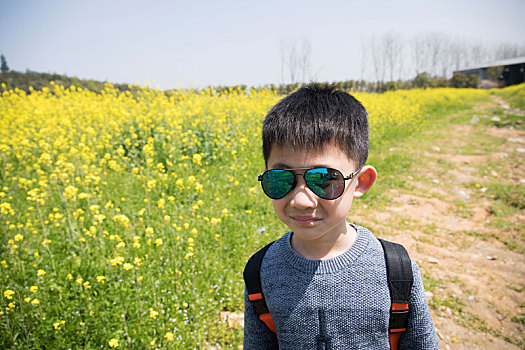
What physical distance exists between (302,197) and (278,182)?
0.32 feet

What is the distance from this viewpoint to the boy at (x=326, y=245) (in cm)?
93

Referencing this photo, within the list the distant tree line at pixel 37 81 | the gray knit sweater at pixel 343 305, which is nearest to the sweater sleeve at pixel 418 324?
the gray knit sweater at pixel 343 305

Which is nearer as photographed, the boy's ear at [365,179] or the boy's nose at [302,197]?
the boy's nose at [302,197]

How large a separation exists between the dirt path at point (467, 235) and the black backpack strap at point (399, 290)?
1.75 meters

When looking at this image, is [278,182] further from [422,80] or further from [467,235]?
[422,80]

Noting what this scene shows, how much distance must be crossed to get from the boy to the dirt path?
1802 millimetres

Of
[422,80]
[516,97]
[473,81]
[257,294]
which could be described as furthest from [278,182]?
[473,81]

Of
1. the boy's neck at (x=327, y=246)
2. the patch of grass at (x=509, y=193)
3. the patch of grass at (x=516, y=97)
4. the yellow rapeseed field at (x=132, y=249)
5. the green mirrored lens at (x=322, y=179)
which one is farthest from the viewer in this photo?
the patch of grass at (x=516, y=97)

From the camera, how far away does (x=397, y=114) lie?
10.7 metres

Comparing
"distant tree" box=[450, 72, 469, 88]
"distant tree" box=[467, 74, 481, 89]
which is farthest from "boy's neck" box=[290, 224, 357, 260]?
"distant tree" box=[467, 74, 481, 89]

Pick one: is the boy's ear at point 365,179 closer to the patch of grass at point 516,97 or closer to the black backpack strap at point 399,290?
the black backpack strap at point 399,290

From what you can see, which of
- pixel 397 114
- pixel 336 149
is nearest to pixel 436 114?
pixel 397 114

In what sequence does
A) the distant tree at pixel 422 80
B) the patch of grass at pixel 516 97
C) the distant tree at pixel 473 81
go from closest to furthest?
the patch of grass at pixel 516 97 → the distant tree at pixel 422 80 → the distant tree at pixel 473 81

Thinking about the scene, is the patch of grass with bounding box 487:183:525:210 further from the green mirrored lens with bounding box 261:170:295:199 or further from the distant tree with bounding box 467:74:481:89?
the distant tree with bounding box 467:74:481:89
